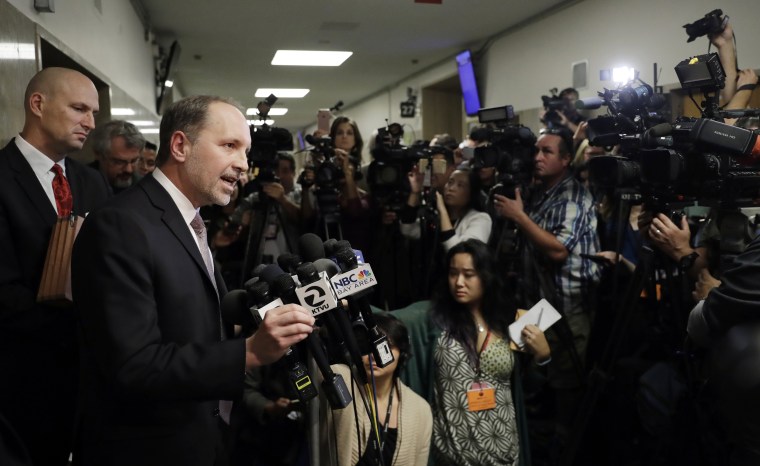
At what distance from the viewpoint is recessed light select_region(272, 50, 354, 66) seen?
815 cm

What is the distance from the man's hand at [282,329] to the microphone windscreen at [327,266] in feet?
0.41

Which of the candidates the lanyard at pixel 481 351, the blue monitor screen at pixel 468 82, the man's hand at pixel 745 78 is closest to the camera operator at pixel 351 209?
the lanyard at pixel 481 351

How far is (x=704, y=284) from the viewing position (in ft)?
6.81

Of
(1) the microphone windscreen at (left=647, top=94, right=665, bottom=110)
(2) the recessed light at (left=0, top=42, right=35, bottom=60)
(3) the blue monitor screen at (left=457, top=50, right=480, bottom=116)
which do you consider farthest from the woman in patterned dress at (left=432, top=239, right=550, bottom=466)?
(3) the blue monitor screen at (left=457, top=50, right=480, bottom=116)

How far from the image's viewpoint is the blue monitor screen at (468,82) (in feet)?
25.8

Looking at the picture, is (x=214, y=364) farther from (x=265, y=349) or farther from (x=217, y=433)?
(x=217, y=433)

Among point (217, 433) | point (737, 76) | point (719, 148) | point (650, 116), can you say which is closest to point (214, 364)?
point (217, 433)

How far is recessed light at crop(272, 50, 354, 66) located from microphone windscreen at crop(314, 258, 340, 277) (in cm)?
722

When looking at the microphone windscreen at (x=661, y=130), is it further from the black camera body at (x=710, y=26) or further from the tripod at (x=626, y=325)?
the black camera body at (x=710, y=26)

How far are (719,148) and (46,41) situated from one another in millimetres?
2447

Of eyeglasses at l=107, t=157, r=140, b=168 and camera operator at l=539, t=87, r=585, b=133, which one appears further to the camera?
camera operator at l=539, t=87, r=585, b=133

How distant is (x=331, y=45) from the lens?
25.2ft

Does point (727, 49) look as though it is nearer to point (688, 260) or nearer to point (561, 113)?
point (688, 260)

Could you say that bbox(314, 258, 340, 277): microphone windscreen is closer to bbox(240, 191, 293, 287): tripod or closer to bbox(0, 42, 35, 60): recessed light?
bbox(0, 42, 35, 60): recessed light
